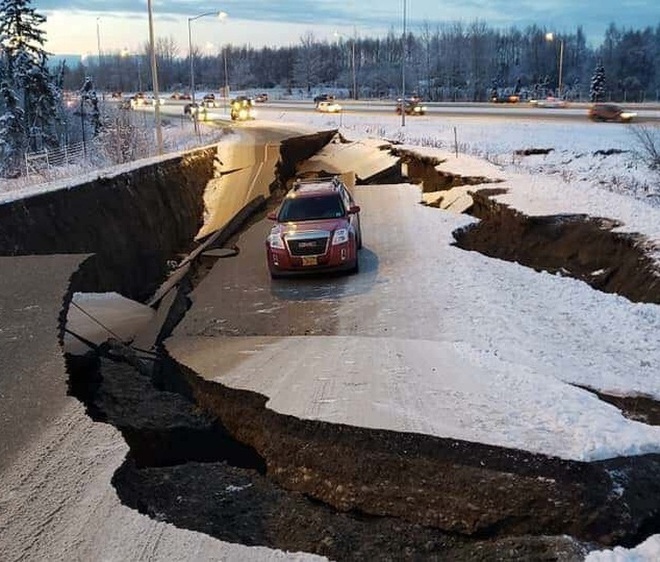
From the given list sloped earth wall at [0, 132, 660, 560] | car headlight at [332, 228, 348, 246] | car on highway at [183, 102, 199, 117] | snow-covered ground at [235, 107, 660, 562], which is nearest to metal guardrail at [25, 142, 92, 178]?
car on highway at [183, 102, 199, 117]

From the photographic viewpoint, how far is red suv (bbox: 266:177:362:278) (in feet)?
48.1

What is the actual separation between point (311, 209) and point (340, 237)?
1.18 m

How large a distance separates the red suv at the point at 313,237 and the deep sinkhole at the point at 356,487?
6654 millimetres

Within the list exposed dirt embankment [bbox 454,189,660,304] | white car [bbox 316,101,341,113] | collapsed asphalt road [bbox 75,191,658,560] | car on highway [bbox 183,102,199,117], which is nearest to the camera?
collapsed asphalt road [bbox 75,191,658,560]

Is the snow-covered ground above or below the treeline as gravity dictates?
below

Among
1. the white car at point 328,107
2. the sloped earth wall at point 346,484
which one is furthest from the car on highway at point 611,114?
the sloped earth wall at point 346,484

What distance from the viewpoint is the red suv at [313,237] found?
48.1 feet

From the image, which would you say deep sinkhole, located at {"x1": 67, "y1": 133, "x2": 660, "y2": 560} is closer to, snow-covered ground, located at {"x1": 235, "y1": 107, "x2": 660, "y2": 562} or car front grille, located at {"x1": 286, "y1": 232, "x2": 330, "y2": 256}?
snow-covered ground, located at {"x1": 235, "y1": 107, "x2": 660, "y2": 562}

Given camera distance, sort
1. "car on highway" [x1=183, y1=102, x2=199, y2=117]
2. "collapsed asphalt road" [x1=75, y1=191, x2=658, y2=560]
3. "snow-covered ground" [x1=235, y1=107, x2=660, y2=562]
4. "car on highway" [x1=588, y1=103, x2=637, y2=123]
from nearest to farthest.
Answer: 1. "collapsed asphalt road" [x1=75, y1=191, x2=658, y2=560]
2. "snow-covered ground" [x1=235, y1=107, x2=660, y2=562]
3. "car on highway" [x1=588, y1=103, x2=637, y2=123]
4. "car on highway" [x1=183, y1=102, x2=199, y2=117]

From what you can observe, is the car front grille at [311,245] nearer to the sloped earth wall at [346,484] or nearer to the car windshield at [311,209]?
the car windshield at [311,209]

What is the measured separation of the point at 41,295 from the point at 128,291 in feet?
26.3

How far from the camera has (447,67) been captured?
12594 centimetres

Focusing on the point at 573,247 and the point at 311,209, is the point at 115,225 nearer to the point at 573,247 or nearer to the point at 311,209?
the point at 311,209

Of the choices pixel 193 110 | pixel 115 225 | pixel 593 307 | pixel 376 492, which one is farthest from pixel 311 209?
pixel 193 110
